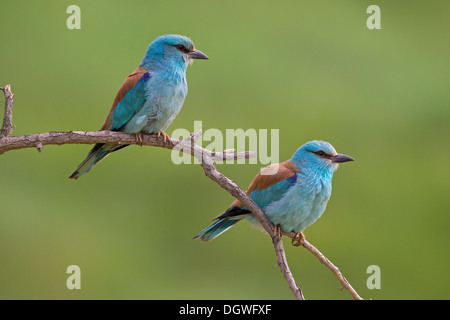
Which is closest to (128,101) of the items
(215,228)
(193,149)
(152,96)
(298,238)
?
(152,96)

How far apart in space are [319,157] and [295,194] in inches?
11.8

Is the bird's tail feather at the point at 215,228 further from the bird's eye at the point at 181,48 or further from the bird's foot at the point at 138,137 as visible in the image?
the bird's eye at the point at 181,48

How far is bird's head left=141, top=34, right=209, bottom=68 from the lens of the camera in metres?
3.66

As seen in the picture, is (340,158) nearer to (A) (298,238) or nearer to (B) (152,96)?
(A) (298,238)

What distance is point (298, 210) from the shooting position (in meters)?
3.44

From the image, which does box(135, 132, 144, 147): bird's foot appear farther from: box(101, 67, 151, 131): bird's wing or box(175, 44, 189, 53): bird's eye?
box(175, 44, 189, 53): bird's eye

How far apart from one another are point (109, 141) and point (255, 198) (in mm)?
1006

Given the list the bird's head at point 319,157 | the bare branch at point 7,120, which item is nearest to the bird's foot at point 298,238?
the bird's head at point 319,157

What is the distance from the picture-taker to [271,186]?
11.7 feet

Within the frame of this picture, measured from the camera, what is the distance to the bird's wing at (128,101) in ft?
11.6

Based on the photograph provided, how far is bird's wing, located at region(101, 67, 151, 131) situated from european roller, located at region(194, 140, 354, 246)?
0.82 m

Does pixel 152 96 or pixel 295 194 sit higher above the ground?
Answer: pixel 152 96

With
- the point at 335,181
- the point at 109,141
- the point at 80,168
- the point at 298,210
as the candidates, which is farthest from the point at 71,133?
the point at 335,181

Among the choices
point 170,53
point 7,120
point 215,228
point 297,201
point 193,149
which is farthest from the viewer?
point 170,53
